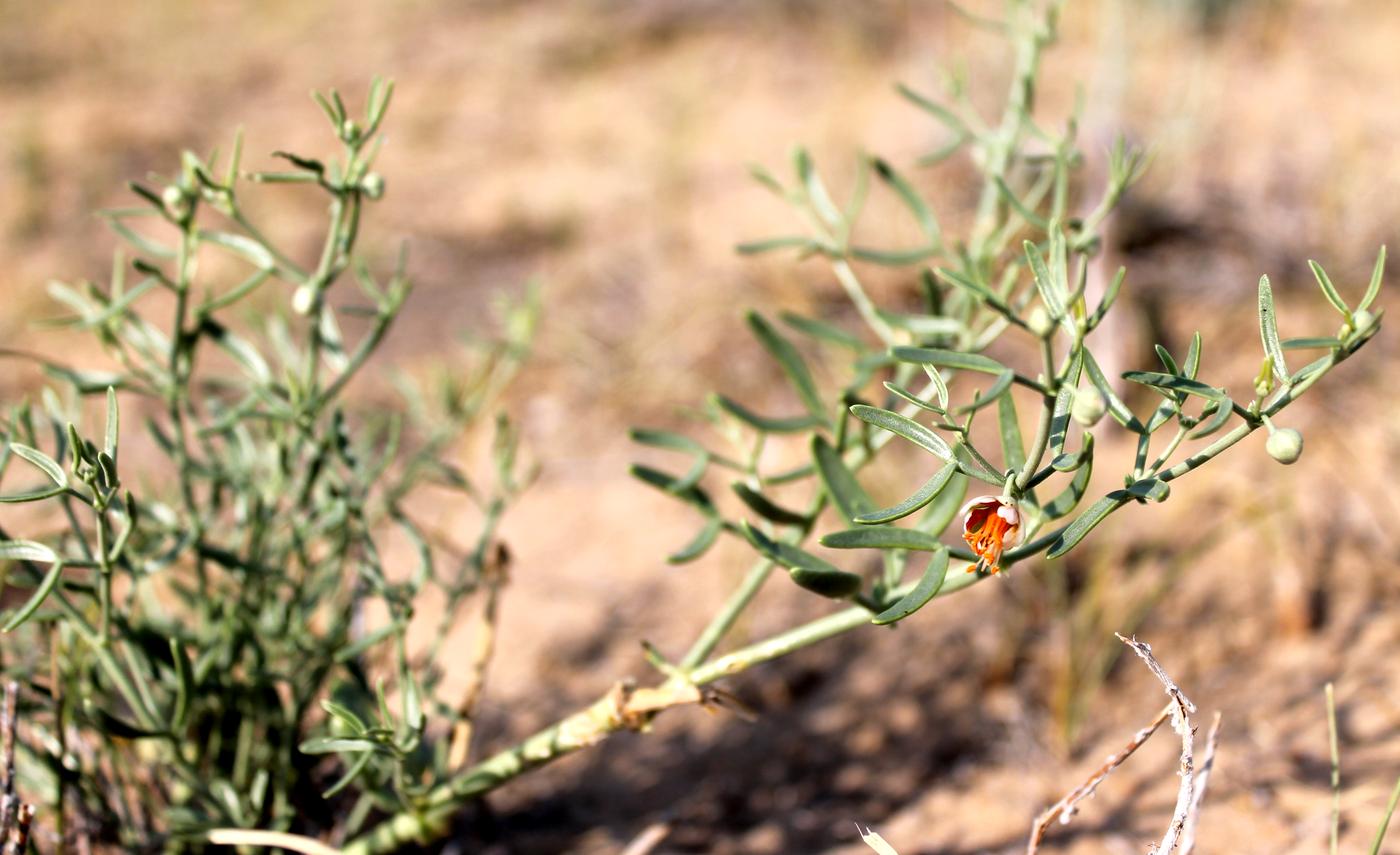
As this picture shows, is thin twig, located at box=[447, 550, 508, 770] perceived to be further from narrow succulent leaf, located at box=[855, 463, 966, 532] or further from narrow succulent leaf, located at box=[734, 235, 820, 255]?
narrow succulent leaf, located at box=[855, 463, 966, 532]

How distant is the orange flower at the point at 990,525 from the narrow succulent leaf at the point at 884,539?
35 mm

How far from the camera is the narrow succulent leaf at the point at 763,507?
946 mm

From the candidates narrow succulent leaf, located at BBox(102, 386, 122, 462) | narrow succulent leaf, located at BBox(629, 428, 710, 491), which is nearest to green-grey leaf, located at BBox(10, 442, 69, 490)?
narrow succulent leaf, located at BBox(102, 386, 122, 462)

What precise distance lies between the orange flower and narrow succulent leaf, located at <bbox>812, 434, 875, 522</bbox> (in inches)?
7.1

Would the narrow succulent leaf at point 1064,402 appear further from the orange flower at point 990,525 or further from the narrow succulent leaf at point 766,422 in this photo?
the narrow succulent leaf at point 766,422

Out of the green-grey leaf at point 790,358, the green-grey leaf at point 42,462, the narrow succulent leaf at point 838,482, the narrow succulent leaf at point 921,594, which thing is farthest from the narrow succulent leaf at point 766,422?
the green-grey leaf at point 42,462

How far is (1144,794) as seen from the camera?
1419mm

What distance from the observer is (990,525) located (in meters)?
→ 0.79

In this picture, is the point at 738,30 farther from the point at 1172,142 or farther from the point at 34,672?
the point at 34,672

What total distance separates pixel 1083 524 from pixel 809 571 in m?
0.20

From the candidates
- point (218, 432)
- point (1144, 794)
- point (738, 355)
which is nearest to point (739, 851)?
point (1144, 794)

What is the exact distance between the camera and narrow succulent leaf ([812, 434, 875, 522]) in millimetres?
979

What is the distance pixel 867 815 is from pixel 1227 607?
2.40ft

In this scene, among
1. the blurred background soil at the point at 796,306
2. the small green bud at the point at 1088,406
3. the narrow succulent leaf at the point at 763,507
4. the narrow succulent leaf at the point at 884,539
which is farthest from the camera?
the blurred background soil at the point at 796,306
